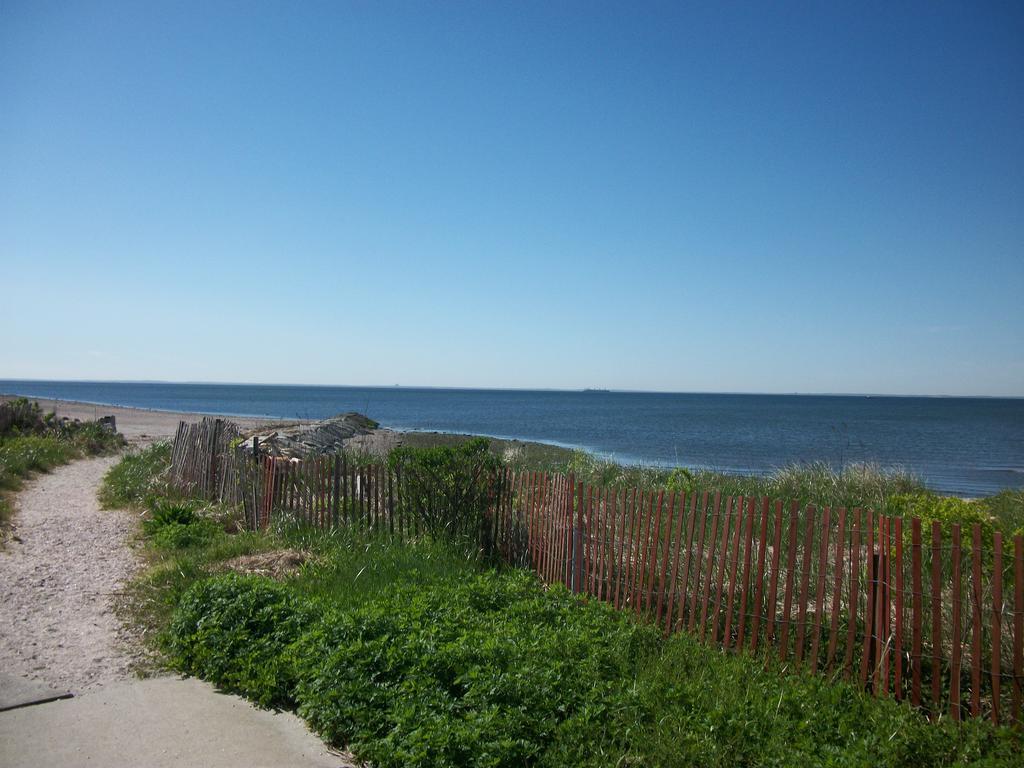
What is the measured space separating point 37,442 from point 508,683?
1802 centimetres

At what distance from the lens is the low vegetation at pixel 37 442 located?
15.1 metres

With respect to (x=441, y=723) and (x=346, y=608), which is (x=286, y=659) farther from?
(x=441, y=723)

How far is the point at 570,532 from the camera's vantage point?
8.01m

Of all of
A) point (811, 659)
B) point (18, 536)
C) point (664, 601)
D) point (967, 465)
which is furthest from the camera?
point (967, 465)

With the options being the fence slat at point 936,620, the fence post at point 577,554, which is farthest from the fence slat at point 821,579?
the fence post at point 577,554

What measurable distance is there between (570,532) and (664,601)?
1422 millimetres

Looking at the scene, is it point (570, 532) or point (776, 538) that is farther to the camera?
point (570, 532)

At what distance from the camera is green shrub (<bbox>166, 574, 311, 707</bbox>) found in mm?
5113

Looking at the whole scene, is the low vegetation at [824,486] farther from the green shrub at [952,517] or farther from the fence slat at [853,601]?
the fence slat at [853,601]

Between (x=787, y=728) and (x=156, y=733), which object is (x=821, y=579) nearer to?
(x=787, y=728)

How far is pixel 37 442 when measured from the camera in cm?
1836

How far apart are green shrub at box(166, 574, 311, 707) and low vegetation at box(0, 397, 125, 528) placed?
29.2 ft

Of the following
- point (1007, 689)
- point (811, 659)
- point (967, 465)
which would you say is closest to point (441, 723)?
point (811, 659)

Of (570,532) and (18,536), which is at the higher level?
(570,532)
